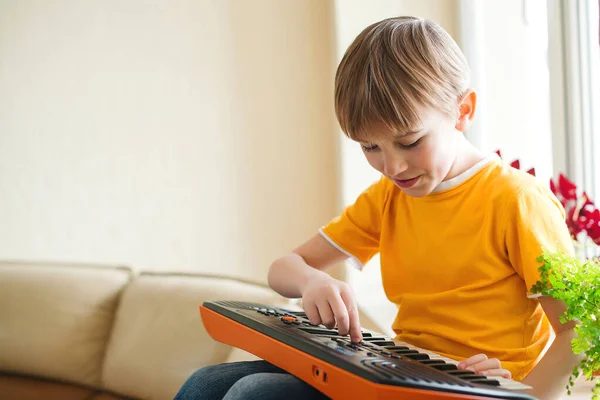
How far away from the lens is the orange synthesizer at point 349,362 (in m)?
0.71

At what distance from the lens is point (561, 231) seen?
1.11m

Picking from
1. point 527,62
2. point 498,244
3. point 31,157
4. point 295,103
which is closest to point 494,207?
point 498,244

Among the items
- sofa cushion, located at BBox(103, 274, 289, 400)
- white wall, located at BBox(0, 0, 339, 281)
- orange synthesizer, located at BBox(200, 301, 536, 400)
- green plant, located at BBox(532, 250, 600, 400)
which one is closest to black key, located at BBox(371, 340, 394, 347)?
orange synthesizer, located at BBox(200, 301, 536, 400)

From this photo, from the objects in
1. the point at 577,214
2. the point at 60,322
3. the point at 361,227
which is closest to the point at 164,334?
the point at 60,322

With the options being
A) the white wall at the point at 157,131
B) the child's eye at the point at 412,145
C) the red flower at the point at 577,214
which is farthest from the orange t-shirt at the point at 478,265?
the white wall at the point at 157,131

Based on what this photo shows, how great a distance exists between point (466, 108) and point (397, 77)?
6.3 inches

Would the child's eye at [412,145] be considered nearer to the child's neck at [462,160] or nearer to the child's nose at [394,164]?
the child's nose at [394,164]

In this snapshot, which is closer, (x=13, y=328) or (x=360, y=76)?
(x=360, y=76)

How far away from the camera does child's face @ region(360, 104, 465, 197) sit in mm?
1137

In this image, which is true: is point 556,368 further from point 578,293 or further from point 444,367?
point 444,367

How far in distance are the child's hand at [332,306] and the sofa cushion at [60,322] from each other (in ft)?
4.86

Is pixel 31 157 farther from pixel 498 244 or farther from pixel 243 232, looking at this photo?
pixel 498 244

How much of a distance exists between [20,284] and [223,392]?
5.44 ft

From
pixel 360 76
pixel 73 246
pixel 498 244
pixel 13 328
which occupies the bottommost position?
pixel 13 328
